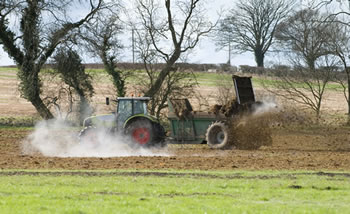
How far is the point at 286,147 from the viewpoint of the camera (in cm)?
2417

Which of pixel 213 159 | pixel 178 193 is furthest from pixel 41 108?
pixel 178 193

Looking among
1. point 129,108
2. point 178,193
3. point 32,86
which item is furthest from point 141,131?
point 32,86

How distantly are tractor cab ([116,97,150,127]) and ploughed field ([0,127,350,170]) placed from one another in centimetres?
172

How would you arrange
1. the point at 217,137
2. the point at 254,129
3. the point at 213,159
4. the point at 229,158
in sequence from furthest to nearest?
the point at 217,137
the point at 254,129
the point at 229,158
the point at 213,159

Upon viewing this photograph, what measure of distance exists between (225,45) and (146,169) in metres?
42.0

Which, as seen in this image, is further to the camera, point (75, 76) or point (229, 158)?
point (75, 76)

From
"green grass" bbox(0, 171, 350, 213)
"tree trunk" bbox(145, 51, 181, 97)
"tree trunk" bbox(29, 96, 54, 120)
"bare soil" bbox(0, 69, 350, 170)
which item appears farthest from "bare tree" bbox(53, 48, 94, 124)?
"green grass" bbox(0, 171, 350, 213)

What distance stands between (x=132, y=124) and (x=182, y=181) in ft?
24.5

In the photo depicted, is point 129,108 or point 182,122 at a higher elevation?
point 129,108

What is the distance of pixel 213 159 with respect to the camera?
18.9 m

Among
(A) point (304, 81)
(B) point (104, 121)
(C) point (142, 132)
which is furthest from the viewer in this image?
(A) point (304, 81)

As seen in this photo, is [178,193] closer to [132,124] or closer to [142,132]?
[142,132]

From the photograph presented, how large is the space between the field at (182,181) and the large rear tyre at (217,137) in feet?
1.77

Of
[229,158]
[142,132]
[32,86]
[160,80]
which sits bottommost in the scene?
[229,158]
